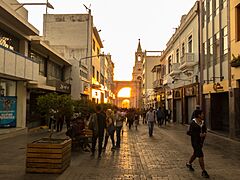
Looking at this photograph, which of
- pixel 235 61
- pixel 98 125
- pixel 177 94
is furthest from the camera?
pixel 177 94

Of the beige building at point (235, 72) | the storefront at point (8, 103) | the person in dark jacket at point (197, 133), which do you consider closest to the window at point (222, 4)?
the beige building at point (235, 72)

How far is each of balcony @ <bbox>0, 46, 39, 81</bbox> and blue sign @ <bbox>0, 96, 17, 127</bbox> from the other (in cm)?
151

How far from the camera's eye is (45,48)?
2281 centimetres

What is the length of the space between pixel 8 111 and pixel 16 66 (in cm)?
310

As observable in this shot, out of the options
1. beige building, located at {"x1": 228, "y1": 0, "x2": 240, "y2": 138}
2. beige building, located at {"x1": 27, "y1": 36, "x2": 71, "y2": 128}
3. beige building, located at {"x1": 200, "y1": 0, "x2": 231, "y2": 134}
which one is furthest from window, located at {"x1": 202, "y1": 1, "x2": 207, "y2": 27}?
beige building, located at {"x1": 27, "y1": 36, "x2": 71, "y2": 128}

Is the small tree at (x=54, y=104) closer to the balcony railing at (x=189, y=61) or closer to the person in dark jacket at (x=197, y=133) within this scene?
the person in dark jacket at (x=197, y=133)

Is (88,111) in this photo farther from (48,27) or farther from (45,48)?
(48,27)

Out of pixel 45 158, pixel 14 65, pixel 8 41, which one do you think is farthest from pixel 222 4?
pixel 45 158

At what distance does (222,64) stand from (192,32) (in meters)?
8.33

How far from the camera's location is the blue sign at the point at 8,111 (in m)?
17.6

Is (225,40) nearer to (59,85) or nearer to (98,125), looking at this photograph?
(98,125)

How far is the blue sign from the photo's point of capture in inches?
692

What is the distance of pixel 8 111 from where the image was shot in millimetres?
18250

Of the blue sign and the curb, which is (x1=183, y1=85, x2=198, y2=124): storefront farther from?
the blue sign
